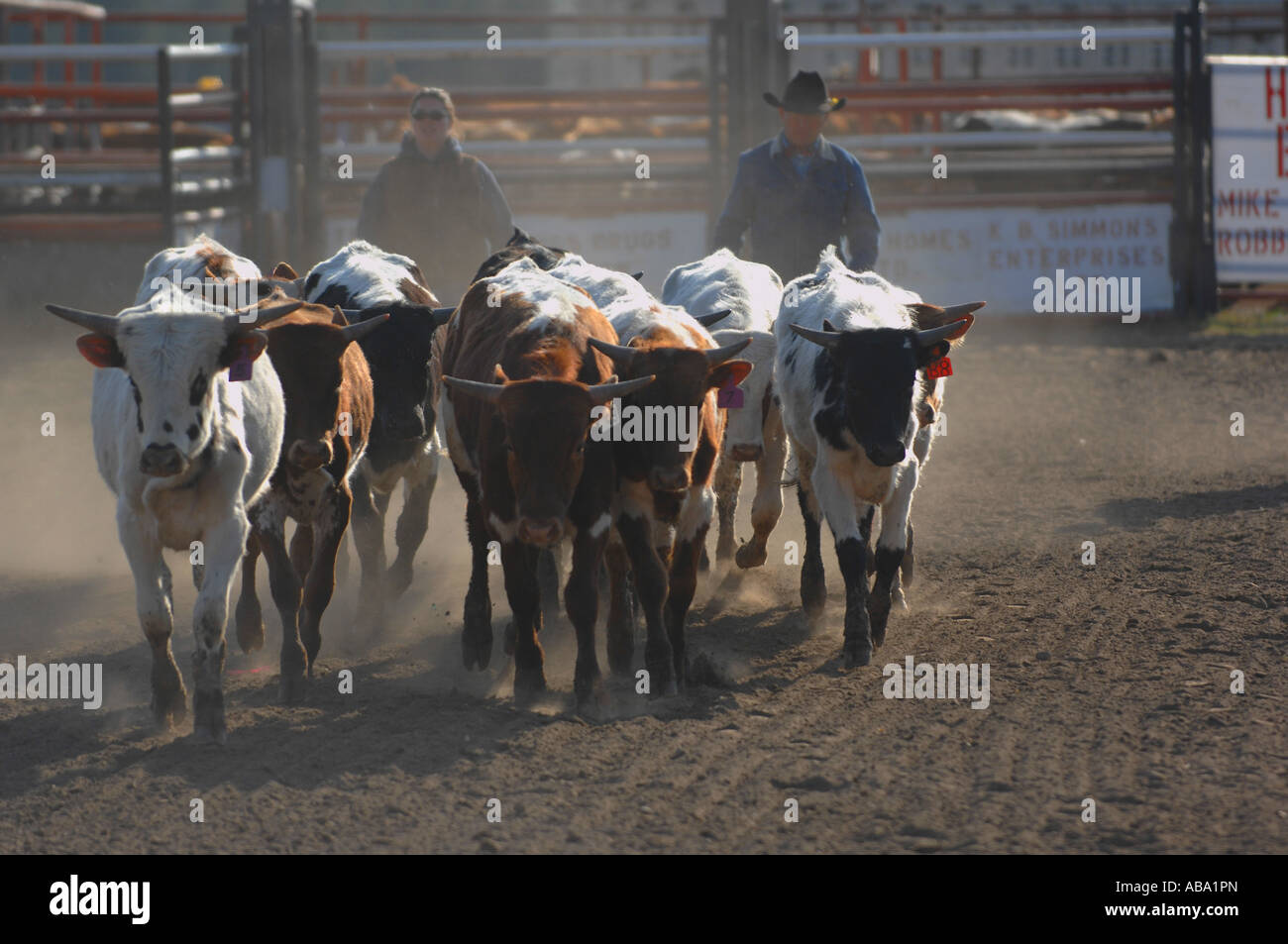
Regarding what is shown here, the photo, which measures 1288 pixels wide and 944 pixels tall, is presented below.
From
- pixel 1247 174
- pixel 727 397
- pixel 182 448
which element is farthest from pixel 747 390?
pixel 1247 174

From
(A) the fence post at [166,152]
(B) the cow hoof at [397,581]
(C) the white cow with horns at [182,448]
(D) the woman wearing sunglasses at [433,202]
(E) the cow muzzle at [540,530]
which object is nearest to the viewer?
(C) the white cow with horns at [182,448]

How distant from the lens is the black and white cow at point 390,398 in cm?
645

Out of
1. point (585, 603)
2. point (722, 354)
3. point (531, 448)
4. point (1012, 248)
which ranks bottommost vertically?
point (585, 603)

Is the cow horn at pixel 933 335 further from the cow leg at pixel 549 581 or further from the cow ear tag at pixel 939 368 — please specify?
the cow leg at pixel 549 581

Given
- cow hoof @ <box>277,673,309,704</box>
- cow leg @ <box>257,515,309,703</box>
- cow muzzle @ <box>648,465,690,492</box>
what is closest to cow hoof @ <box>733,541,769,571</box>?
cow muzzle @ <box>648,465,690,492</box>

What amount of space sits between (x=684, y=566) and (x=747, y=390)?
4.05 feet

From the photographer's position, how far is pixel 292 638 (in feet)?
18.6

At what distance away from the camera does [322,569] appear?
19.3 ft

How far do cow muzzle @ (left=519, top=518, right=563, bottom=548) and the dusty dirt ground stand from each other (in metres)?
0.65

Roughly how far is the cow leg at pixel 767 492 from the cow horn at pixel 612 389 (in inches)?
67.1

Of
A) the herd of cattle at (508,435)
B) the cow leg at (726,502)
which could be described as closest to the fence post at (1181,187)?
the herd of cattle at (508,435)

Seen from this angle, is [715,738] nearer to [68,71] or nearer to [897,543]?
[897,543]

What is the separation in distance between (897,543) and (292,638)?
2324mm

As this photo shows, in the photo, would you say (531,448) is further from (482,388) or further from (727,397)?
(727,397)
